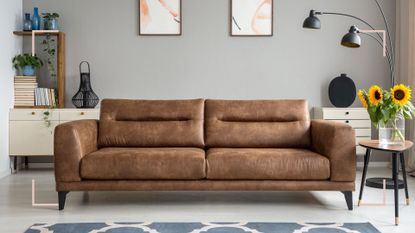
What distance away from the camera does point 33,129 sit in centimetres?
527

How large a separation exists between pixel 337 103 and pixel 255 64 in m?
0.99

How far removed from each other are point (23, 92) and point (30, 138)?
1.66 feet

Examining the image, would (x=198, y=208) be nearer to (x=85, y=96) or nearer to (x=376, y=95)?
(x=376, y=95)

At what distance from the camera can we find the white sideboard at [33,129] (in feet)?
17.2

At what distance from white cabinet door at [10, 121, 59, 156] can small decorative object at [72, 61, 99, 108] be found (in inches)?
13.2

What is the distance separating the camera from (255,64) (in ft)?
18.6

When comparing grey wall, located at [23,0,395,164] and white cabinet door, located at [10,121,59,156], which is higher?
grey wall, located at [23,0,395,164]

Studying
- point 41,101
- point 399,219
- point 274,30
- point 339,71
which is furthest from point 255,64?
point 399,219

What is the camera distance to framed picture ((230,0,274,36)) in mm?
5594

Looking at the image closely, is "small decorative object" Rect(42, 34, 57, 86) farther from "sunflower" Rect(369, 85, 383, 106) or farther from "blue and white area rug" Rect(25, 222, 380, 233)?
"sunflower" Rect(369, 85, 383, 106)

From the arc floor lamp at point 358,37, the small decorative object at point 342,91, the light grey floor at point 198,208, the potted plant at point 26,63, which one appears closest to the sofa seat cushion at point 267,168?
the light grey floor at point 198,208

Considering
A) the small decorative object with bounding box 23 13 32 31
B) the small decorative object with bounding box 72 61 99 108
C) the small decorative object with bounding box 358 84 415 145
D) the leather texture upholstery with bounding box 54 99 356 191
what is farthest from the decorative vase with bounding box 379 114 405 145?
the small decorative object with bounding box 23 13 32 31

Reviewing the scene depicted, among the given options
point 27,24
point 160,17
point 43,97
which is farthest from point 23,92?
point 160,17

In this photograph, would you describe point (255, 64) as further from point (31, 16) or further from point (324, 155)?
point (31, 16)
